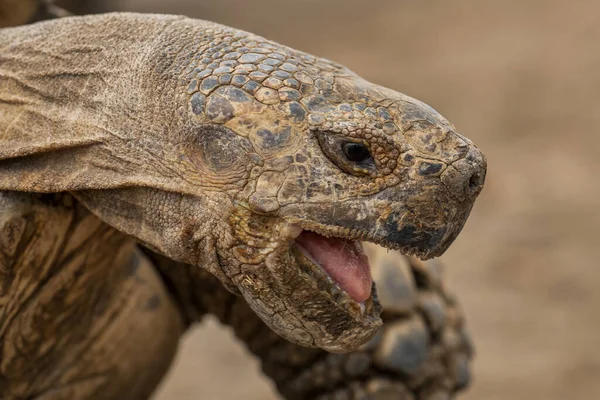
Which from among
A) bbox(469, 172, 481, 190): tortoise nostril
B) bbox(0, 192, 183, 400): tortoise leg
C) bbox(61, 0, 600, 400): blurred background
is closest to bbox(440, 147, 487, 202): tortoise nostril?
bbox(469, 172, 481, 190): tortoise nostril

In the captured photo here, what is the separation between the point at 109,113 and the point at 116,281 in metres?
0.57

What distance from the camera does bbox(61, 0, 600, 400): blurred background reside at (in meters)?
3.91

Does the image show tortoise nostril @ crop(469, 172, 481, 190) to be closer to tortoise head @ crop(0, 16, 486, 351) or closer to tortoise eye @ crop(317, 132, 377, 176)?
tortoise head @ crop(0, 16, 486, 351)

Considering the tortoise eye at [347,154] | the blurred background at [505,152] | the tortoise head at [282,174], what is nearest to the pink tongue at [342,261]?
the tortoise head at [282,174]

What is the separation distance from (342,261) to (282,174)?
0.19 metres

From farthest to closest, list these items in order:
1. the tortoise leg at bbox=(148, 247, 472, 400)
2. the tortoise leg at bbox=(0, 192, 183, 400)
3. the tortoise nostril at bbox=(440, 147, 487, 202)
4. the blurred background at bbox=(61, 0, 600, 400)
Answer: the blurred background at bbox=(61, 0, 600, 400), the tortoise leg at bbox=(148, 247, 472, 400), the tortoise leg at bbox=(0, 192, 183, 400), the tortoise nostril at bbox=(440, 147, 487, 202)

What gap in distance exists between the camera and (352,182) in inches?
55.6

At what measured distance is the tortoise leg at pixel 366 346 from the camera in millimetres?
2180

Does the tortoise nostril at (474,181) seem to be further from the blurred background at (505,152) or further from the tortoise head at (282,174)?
the blurred background at (505,152)

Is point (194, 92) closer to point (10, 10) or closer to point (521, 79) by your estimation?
point (10, 10)

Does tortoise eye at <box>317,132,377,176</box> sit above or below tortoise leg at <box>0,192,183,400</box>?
above

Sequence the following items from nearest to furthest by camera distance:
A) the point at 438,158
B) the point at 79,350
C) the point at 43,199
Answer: the point at 438,158, the point at 43,199, the point at 79,350

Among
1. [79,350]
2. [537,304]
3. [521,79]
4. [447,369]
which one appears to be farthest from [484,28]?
[79,350]

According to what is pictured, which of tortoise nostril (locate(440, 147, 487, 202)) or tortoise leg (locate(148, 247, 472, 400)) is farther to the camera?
tortoise leg (locate(148, 247, 472, 400))
